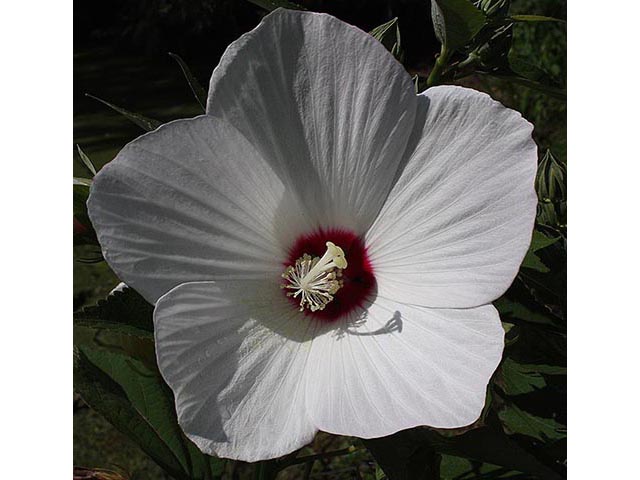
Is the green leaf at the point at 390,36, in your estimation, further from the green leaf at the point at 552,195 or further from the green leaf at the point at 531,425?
the green leaf at the point at 531,425

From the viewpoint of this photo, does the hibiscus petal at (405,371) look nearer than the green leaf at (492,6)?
Yes

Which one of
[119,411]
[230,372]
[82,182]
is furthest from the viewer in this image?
[119,411]

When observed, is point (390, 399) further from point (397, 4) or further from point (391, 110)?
point (397, 4)

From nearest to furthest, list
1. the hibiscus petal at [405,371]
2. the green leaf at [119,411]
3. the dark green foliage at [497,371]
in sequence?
1. the hibiscus petal at [405,371]
2. the dark green foliage at [497,371]
3. the green leaf at [119,411]

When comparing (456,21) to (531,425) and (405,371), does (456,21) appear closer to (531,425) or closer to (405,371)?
(405,371)

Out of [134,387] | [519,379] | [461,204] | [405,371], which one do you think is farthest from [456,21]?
[134,387]

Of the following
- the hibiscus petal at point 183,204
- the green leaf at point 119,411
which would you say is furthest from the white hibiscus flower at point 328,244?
the green leaf at point 119,411
